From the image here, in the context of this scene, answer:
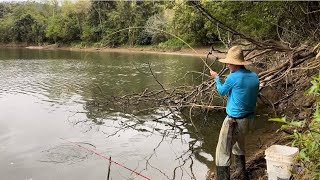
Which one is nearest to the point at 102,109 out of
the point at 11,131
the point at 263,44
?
the point at 11,131

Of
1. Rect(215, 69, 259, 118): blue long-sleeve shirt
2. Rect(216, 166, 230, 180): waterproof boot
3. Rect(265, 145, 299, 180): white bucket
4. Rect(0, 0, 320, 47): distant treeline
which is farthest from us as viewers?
Rect(0, 0, 320, 47): distant treeline

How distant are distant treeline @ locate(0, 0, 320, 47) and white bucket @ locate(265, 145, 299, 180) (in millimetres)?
6717

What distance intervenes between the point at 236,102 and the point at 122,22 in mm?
46368

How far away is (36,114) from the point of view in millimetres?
11664

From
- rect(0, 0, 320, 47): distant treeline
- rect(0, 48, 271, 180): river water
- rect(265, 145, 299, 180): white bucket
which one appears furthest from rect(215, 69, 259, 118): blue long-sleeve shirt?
rect(0, 0, 320, 47): distant treeline

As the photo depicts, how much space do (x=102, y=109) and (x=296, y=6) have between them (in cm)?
664

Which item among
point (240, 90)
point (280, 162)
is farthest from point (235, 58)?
point (280, 162)

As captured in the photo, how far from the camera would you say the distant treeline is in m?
12.8

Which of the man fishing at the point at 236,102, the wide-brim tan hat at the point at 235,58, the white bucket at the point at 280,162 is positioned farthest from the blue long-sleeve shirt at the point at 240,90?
the white bucket at the point at 280,162

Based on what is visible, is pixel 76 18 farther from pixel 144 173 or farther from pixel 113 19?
pixel 144 173

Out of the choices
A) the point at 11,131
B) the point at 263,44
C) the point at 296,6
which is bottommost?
the point at 11,131

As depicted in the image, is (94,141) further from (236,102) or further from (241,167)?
(236,102)

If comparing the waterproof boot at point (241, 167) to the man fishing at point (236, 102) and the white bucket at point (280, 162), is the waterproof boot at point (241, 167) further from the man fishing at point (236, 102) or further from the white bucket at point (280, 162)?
the white bucket at point (280, 162)

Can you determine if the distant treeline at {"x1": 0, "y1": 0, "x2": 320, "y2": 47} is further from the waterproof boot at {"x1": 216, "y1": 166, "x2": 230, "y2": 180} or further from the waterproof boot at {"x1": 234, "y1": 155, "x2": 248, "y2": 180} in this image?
the waterproof boot at {"x1": 216, "y1": 166, "x2": 230, "y2": 180}
